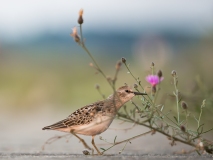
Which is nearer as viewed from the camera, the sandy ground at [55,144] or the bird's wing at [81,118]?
the sandy ground at [55,144]

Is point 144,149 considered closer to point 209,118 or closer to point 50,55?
point 209,118

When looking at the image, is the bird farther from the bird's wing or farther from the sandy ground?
the sandy ground

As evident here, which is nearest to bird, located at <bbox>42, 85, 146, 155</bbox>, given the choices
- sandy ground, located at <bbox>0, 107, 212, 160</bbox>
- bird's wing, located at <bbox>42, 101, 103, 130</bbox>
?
bird's wing, located at <bbox>42, 101, 103, 130</bbox>

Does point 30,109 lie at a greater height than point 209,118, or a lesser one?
greater

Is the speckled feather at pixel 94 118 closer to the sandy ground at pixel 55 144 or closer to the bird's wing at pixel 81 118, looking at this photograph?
the bird's wing at pixel 81 118

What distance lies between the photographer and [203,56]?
12883 millimetres

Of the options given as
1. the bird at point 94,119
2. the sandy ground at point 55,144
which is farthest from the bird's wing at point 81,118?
the sandy ground at point 55,144

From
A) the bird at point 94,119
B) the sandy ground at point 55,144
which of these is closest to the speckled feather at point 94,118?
the bird at point 94,119

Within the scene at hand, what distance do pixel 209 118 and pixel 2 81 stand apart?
12.5 m

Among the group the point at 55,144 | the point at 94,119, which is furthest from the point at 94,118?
the point at 55,144

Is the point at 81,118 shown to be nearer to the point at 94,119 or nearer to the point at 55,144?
the point at 94,119

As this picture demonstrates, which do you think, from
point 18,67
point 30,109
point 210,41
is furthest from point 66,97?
point 18,67

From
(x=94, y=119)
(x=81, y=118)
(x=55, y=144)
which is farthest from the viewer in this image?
(x=55, y=144)

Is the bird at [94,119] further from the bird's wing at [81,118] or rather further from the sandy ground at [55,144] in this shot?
the sandy ground at [55,144]
